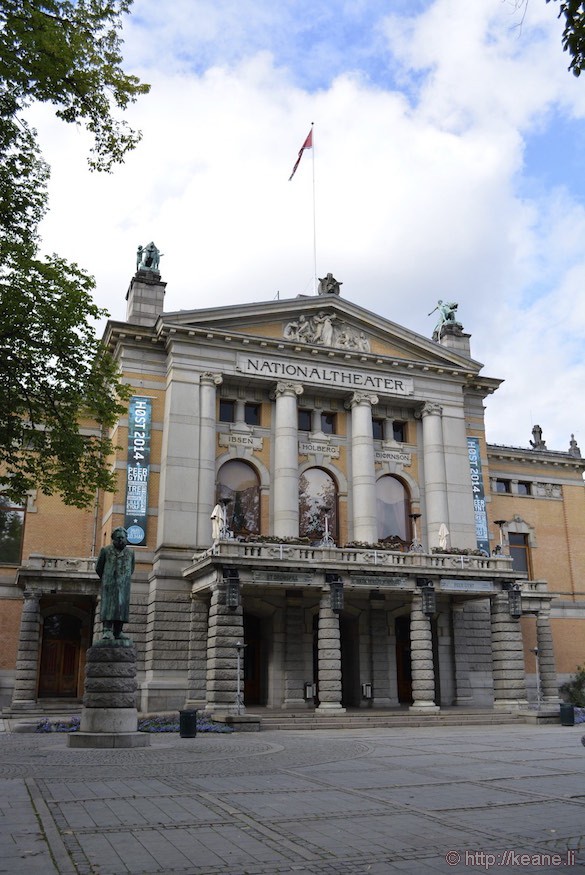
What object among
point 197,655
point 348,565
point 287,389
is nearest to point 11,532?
point 197,655

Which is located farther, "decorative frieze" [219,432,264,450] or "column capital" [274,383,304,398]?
"column capital" [274,383,304,398]

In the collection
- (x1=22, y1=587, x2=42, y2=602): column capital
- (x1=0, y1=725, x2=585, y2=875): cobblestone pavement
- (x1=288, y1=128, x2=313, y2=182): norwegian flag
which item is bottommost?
(x1=0, y1=725, x2=585, y2=875): cobblestone pavement

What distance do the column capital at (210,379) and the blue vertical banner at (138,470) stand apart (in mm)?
2714

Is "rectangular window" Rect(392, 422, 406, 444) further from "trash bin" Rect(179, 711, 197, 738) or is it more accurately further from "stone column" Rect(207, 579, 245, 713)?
"trash bin" Rect(179, 711, 197, 738)

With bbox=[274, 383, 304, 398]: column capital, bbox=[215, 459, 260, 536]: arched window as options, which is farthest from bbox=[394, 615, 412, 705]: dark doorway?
bbox=[274, 383, 304, 398]: column capital

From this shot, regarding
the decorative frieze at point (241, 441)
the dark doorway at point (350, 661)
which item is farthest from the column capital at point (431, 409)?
the dark doorway at point (350, 661)

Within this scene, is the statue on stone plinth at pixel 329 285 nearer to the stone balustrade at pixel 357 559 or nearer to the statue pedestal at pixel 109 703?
the stone balustrade at pixel 357 559

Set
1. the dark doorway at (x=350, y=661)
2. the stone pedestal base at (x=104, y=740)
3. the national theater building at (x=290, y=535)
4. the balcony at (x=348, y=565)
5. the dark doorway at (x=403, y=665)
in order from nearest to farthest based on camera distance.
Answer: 1. the stone pedestal base at (x=104, y=740)
2. the balcony at (x=348, y=565)
3. the national theater building at (x=290, y=535)
4. the dark doorway at (x=350, y=661)
5. the dark doorway at (x=403, y=665)

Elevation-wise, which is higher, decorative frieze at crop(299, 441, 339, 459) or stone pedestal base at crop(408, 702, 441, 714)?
decorative frieze at crop(299, 441, 339, 459)

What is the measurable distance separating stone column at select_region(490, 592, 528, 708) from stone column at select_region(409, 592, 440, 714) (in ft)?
10.8

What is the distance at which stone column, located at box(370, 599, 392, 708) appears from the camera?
36.2 m

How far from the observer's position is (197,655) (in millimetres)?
33531

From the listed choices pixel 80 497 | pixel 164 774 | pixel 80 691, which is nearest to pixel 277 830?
pixel 164 774

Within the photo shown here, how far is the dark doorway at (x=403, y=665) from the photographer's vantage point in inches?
1492
